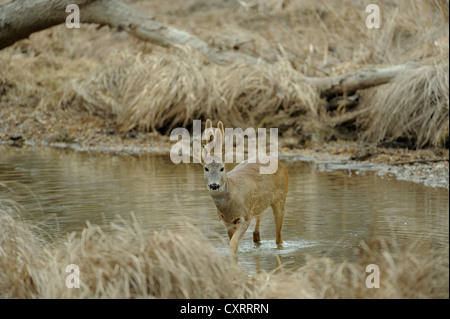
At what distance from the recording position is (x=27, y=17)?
1234cm

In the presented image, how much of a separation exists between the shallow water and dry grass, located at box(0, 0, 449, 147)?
2.67 metres

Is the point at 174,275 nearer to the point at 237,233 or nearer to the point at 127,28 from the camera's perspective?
the point at 237,233

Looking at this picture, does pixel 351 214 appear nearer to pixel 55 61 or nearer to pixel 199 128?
pixel 199 128

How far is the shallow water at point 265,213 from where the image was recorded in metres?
8.14

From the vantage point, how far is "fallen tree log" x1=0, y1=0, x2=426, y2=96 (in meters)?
12.1

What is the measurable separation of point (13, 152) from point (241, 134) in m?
4.89

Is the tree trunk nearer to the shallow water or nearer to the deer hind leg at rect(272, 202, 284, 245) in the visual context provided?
the shallow water

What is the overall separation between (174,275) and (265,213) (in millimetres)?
5016

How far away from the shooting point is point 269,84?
55.9 ft

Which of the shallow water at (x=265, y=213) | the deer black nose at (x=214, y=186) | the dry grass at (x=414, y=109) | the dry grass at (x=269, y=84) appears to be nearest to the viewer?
the deer black nose at (x=214, y=186)

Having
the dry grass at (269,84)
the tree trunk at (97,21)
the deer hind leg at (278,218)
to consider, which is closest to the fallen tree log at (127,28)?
the tree trunk at (97,21)

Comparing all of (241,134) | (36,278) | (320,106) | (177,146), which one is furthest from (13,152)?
(36,278)

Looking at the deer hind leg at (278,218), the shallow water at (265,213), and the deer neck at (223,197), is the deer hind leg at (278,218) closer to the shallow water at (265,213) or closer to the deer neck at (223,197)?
the shallow water at (265,213)

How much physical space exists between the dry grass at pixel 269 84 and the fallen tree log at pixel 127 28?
337mm
